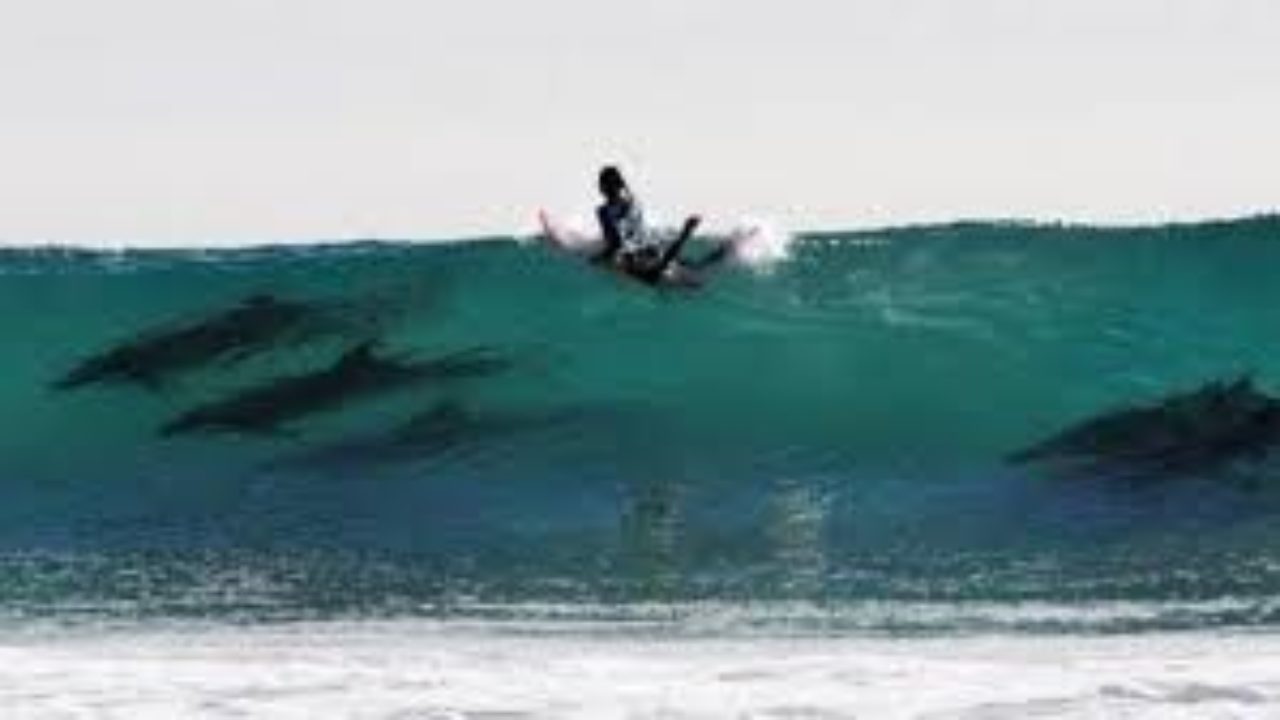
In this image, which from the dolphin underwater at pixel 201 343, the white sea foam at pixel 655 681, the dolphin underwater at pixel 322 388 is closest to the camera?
the white sea foam at pixel 655 681

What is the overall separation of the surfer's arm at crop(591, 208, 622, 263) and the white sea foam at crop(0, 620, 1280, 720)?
5.27 meters

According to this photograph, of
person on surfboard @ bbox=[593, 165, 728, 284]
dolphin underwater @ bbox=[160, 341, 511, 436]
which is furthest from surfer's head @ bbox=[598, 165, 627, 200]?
dolphin underwater @ bbox=[160, 341, 511, 436]

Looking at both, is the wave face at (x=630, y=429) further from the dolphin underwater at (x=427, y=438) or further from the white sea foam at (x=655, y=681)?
the white sea foam at (x=655, y=681)

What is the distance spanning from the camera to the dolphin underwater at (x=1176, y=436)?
692 inches

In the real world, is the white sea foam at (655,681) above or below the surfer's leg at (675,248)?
below

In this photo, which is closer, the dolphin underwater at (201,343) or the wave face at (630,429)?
the wave face at (630,429)

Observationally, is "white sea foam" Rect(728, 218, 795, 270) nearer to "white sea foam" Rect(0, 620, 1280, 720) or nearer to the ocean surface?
the ocean surface

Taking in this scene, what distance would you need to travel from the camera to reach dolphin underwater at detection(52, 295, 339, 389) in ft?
77.9

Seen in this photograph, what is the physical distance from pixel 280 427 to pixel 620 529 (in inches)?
223

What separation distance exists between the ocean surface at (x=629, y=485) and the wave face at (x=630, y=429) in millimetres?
48

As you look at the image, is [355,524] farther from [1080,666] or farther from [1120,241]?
[1120,241]

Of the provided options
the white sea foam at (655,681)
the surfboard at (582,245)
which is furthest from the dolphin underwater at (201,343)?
the white sea foam at (655,681)

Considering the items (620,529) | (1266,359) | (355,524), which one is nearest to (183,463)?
(355,524)

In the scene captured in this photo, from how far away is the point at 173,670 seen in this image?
9.38 metres
